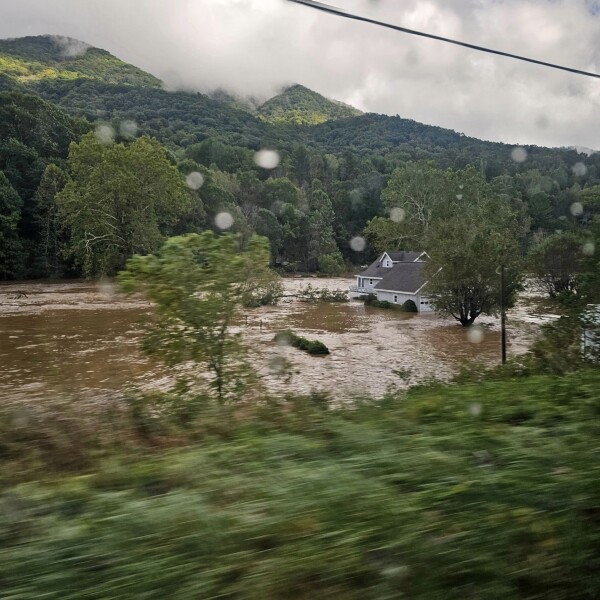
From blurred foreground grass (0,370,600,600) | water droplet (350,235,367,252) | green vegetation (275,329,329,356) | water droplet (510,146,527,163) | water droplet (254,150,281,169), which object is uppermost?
water droplet (510,146,527,163)

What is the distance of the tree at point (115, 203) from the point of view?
145 ft

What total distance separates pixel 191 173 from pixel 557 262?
44.8m

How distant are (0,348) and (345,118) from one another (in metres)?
166

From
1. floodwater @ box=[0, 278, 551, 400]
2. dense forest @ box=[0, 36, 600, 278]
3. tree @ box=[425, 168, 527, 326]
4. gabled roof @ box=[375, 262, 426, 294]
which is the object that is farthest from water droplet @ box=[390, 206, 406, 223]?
tree @ box=[425, 168, 527, 326]

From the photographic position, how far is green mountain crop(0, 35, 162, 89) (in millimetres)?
143663

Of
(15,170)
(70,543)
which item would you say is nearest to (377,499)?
(70,543)

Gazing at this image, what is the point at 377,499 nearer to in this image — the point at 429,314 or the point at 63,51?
the point at 429,314

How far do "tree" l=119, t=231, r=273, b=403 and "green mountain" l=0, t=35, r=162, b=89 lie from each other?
143930 millimetres

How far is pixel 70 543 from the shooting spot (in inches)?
111

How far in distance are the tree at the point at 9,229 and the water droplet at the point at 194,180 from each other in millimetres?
19019

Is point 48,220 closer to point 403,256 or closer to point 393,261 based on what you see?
point 393,261

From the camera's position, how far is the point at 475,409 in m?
5.92

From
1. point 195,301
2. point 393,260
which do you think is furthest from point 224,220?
point 195,301

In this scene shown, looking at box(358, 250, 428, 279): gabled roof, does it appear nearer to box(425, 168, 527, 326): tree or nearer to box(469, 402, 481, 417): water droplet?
box(425, 168, 527, 326): tree
